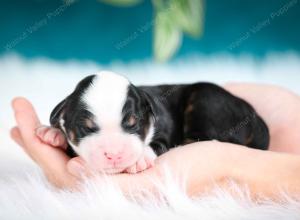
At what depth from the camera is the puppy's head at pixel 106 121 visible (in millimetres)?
2412

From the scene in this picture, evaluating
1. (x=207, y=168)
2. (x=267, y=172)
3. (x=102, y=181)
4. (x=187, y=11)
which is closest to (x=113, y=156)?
(x=102, y=181)

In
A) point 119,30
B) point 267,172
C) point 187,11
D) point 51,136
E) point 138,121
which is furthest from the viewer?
point 119,30

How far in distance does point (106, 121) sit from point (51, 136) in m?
0.40

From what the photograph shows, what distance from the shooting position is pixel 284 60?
415 centimetres

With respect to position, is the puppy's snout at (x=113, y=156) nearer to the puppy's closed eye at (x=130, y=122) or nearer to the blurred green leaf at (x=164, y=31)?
the puppy's closed eye at (x=130, y=122)

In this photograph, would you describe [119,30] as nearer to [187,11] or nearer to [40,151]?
[187,11]

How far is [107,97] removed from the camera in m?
2.52

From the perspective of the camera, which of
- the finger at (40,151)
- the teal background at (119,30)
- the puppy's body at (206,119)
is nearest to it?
the finger at (40,151)

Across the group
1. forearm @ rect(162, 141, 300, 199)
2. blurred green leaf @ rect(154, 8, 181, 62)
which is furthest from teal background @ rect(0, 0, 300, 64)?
forearm @ rect(162, 141, 300, 199)

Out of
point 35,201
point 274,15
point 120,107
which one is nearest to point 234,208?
point 120,107

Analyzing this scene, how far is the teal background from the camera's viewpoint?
3.89 metres

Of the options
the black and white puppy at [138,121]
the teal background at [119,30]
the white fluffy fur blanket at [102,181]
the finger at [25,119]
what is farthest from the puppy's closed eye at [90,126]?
the teal background at [119,30]

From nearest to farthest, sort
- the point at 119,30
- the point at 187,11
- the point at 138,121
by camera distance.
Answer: the point at 138,121
the point at 187,11
the point at 119,30

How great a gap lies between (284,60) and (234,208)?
1.99m
